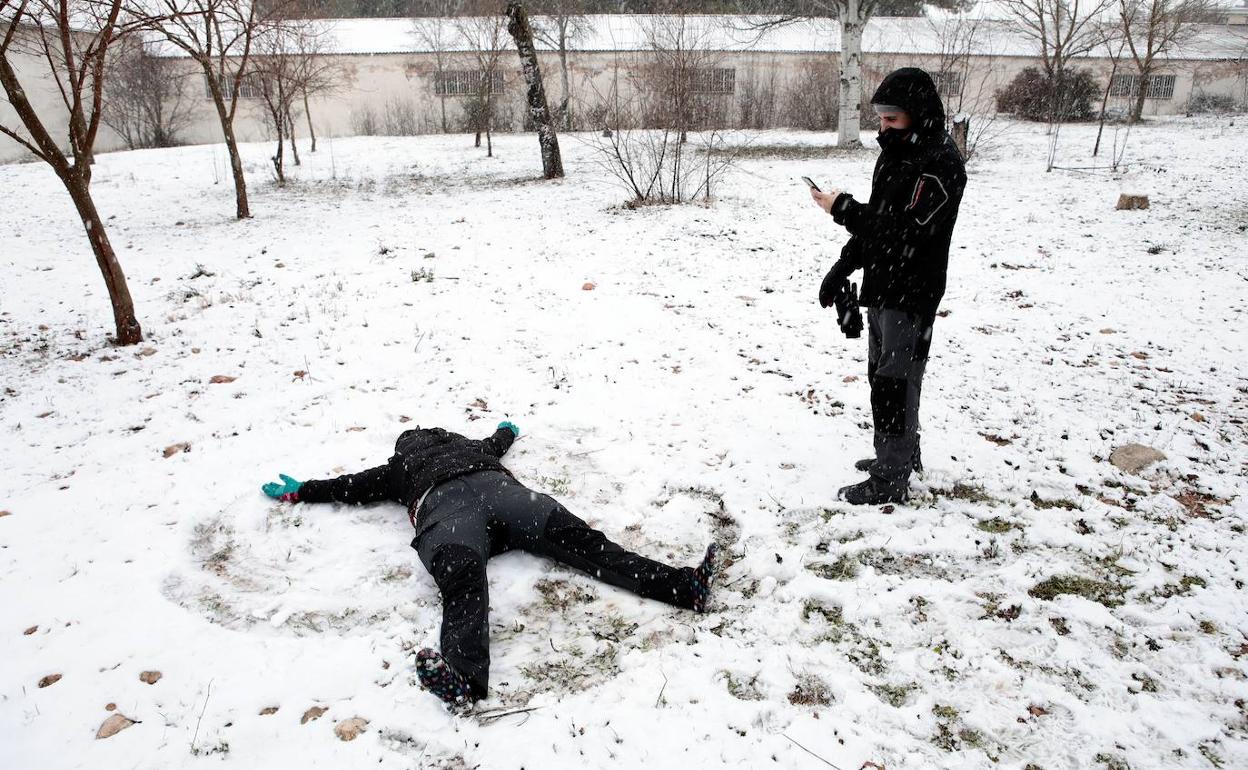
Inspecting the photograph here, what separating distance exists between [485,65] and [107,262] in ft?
51.7

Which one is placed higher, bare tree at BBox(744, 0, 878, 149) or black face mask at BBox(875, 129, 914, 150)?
bare tree at BBox(744, 0, 878, 149)

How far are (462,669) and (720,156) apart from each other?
47.3 ft

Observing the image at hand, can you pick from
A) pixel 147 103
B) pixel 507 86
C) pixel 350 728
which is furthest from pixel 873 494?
pixel 147 103

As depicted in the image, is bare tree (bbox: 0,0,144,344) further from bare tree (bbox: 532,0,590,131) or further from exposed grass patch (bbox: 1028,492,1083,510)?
bare tree (bbox: 532,0,590,131)

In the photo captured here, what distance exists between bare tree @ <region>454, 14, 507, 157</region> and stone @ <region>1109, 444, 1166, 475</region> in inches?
598

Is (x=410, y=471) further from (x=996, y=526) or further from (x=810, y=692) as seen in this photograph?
(x=996, y=526)

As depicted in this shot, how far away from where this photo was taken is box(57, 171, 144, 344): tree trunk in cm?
540

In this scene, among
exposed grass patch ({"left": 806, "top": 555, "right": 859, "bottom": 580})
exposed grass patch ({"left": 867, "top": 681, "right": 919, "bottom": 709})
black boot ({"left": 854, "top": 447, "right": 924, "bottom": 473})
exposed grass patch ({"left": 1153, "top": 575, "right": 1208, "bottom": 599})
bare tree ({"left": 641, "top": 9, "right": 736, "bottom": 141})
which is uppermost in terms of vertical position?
bare tree ({"left": 641, "top": 9, "right": 736, "bottom": 141})

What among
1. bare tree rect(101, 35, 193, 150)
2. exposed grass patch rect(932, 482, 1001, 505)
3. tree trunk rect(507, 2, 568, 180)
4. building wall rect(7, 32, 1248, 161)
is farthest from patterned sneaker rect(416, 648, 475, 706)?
bare tree rect(101, 35, 193, 150)

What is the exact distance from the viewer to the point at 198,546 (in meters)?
3.42

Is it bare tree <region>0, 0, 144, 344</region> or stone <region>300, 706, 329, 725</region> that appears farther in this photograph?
bare tree <region>0, 0, 144, 344</region>

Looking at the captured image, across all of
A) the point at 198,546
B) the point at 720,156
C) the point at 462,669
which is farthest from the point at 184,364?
the point at 720,156

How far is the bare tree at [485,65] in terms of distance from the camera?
17016 mm

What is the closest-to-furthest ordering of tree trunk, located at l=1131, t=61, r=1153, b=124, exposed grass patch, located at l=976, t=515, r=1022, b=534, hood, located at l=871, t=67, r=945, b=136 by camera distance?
hood, located at l=871, t=67, r=945, b=136, exposed grass patch, located at l=976, t=515, r=1022, b=534, tree trunk, located at l=1131, t=61, r=1153, b=124
